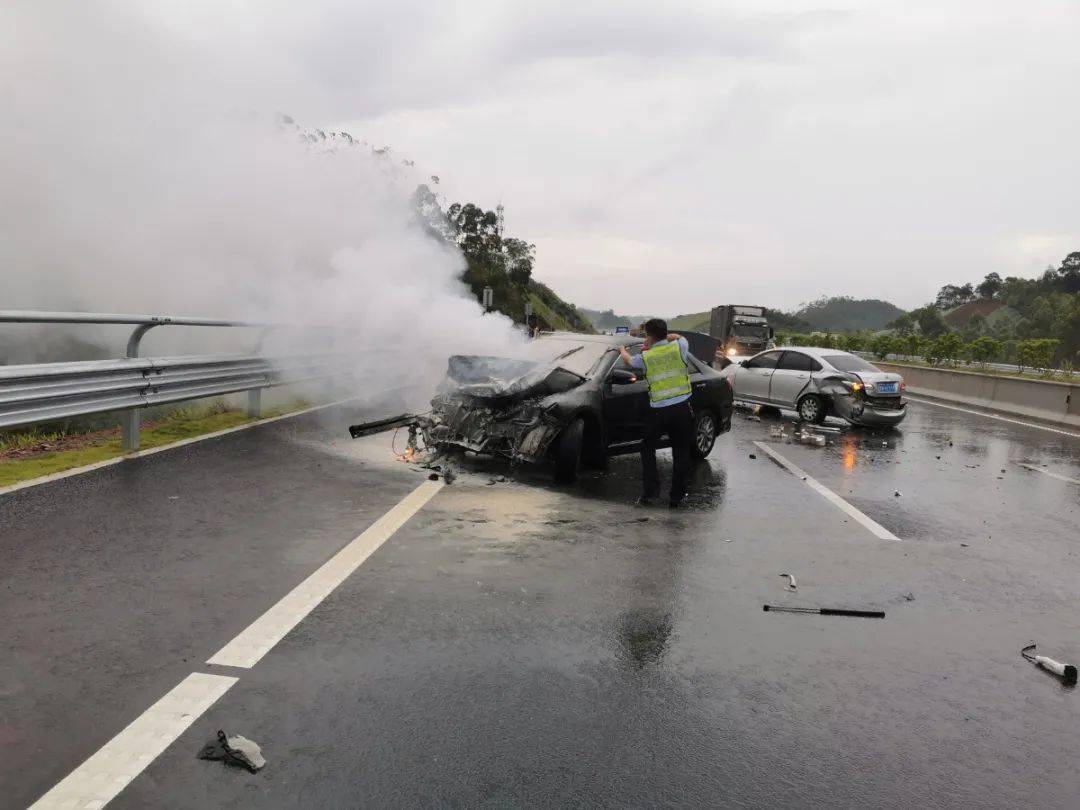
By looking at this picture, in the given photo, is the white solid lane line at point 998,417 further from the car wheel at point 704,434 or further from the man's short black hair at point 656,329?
the man's short black hair at point 656,329

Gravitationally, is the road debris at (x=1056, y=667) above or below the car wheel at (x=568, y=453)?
below

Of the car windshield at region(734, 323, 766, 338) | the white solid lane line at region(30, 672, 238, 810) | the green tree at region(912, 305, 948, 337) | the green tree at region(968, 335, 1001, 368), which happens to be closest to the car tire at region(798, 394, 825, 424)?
the white solid lane line at region(30, 672, 238, 810)

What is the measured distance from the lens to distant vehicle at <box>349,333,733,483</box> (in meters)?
8.70

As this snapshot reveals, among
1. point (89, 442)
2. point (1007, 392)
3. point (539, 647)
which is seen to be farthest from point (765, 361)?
point (539, 647)

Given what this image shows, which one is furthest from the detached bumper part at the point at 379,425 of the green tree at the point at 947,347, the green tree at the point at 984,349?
the green tree at the point at 984,349

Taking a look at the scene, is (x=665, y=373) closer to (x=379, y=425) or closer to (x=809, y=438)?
(x=379, y=425)

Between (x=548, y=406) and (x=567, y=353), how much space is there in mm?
1461

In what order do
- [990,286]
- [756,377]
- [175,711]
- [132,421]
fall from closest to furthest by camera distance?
[175,711], [132,421], [756,377], [990,286]

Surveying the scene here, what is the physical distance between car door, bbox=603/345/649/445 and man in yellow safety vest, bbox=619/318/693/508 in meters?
0.88

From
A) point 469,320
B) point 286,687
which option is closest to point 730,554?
point 286,687

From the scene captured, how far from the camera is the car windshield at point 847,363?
1628 centimetres

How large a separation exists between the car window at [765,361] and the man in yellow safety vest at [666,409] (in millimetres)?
10002

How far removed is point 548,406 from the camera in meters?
8.63

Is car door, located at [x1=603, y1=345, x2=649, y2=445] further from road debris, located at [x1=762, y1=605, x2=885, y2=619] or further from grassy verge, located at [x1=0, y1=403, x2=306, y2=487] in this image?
grassy verge, located at [x1=0, y1=403, x2=306, y2=487]
